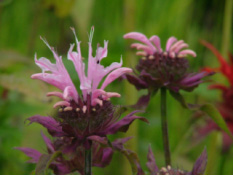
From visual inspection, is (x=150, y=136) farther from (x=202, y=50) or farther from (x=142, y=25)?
(x=202, y=50)

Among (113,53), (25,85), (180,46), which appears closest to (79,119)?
(180,46)

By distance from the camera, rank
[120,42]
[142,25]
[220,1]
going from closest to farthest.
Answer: [120,42] < [142,25] < [220,1]

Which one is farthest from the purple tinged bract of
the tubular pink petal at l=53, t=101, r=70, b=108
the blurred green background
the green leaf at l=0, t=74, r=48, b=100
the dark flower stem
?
the green leaf at l=0, t=74, r=48, b=100

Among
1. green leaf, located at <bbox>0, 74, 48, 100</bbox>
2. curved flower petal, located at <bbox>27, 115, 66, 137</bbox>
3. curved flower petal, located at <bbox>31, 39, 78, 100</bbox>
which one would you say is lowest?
curved flower petal, located at <bbox>27, 115, 66, 137</bbox>

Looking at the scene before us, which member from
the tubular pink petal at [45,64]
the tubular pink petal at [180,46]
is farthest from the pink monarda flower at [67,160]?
the tubular pink petal at [180,46]

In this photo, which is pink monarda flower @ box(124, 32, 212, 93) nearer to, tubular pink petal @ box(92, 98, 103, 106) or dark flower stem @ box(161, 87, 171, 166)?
dark flower stem @ box(161, 87, 171, 166)

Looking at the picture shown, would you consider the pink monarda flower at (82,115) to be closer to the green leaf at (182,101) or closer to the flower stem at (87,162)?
the flower stem at (87,162)

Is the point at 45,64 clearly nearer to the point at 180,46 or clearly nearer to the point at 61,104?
the point at 61,104

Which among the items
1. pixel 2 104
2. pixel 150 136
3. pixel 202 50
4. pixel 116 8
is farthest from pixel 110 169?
pixel 202 50
